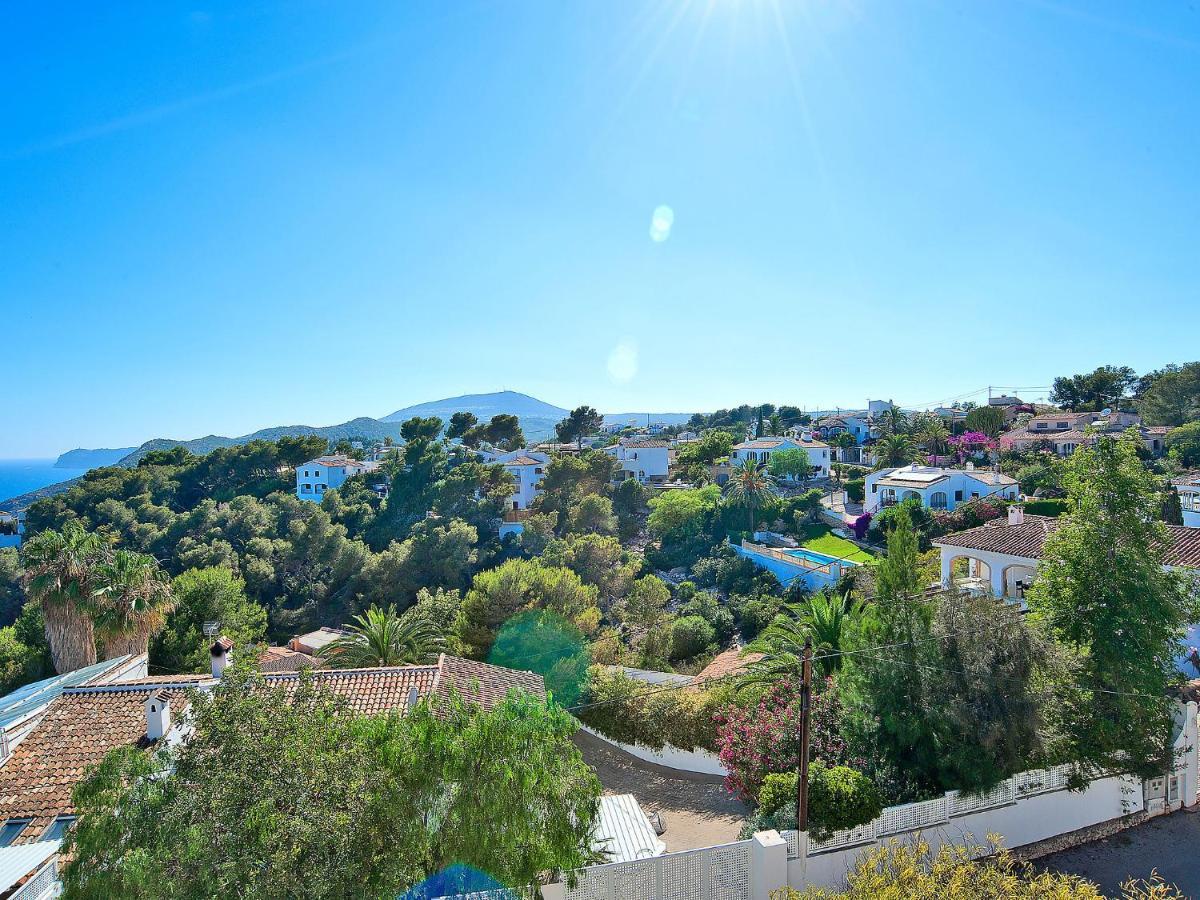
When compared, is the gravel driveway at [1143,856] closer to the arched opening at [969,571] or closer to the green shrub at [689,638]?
the arched opening at [969,571]

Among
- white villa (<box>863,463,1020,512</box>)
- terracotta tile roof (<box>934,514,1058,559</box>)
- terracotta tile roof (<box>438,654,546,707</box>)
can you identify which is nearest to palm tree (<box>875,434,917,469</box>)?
white villa (<box>863,463,1020,512</box>)

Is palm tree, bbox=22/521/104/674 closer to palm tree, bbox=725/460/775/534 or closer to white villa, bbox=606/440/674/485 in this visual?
palm tree, bbox=725/460/775/534

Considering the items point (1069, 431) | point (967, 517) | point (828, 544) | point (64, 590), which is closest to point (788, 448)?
point (828, 544)

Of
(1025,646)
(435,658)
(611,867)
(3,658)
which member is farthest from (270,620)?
(1025,646)

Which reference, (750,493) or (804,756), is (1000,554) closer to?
(804,756)

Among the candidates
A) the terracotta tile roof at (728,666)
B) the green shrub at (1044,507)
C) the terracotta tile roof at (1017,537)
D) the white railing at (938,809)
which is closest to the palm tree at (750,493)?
the green shrub at (1044,507)
